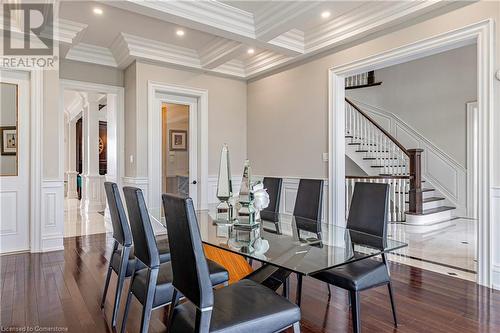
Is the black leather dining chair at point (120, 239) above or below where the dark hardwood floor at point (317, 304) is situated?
above

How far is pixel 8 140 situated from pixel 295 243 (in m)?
3.89

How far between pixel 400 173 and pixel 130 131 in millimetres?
5246

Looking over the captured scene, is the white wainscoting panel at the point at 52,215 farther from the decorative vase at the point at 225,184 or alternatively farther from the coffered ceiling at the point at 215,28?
the decorative vase at the point at 225,184

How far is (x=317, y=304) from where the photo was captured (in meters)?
2.52

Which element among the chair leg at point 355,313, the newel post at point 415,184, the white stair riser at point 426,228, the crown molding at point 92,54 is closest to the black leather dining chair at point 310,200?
the chair leg at point 355,313

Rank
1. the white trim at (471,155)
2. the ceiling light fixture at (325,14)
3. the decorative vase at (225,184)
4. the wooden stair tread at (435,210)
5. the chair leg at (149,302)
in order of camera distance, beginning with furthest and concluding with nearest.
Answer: the white trim at (471,155) < the wooden stair tread at (435,210) < the ceiling light fixture at (325,14) < the decorative vase at (225,184) < the chair leg at (149,302)

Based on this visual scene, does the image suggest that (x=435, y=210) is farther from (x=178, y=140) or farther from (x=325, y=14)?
(x=178, y=140)

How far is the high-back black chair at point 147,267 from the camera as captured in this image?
1748mm

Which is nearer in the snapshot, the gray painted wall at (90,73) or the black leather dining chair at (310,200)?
the black leather dining chair at (310,200)

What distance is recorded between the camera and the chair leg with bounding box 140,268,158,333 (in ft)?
5.63

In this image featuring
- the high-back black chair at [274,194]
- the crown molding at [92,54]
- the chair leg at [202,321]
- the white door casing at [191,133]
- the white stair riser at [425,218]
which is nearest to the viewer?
the chair leg at [202,321]

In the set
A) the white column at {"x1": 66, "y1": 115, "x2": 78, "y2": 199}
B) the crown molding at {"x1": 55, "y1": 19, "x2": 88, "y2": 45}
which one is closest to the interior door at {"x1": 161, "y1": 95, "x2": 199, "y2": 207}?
the crown molding at {"x1": 55, "y1": 19, "x2": 88, "y2": 45}

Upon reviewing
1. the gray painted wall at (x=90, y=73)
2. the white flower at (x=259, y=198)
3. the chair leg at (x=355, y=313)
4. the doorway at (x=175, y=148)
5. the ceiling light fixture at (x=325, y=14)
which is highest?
the ceiling light fixture at (x=325, y=14)

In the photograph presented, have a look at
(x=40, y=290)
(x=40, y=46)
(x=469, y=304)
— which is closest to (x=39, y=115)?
(x=40, y=46)
